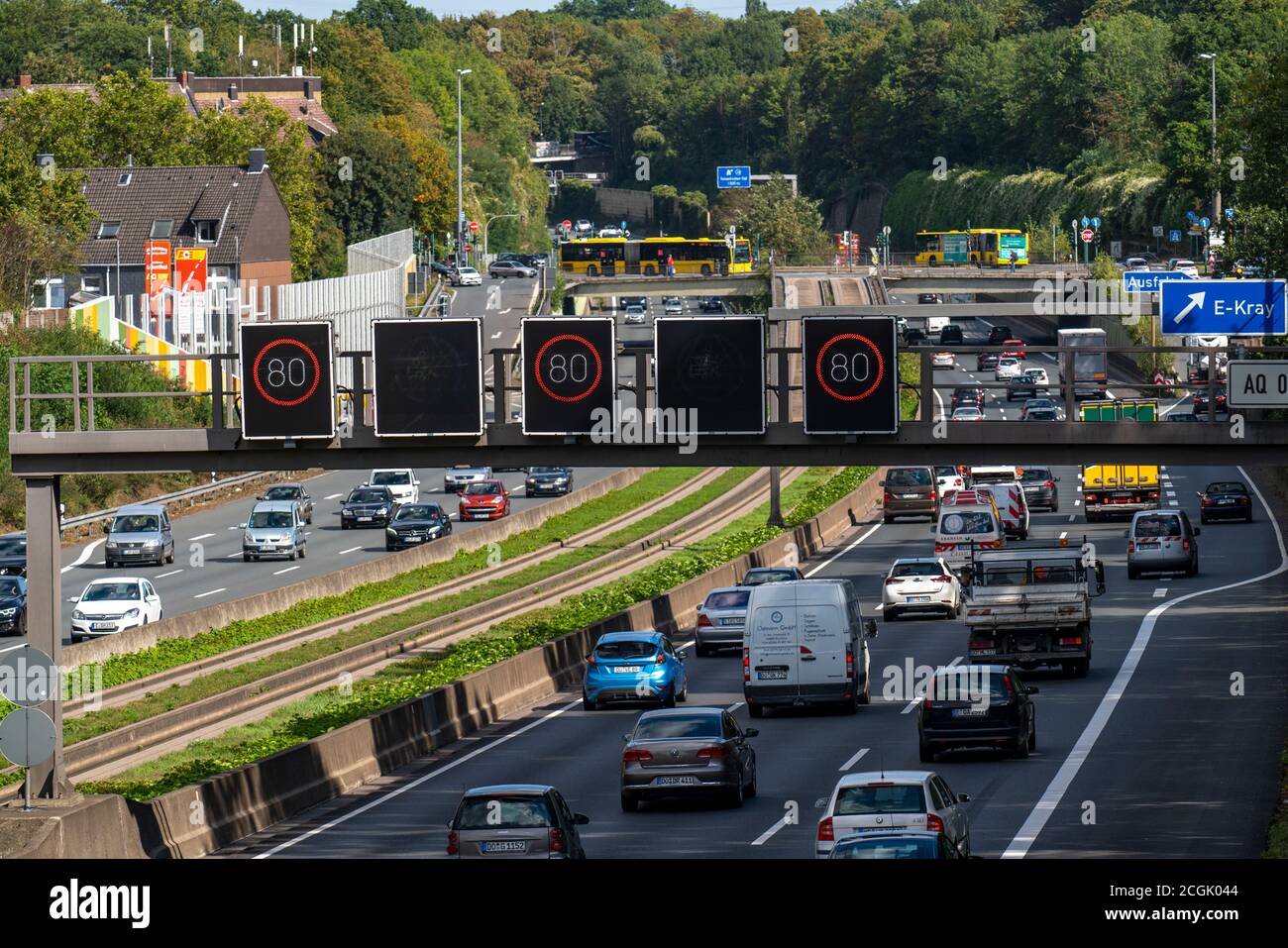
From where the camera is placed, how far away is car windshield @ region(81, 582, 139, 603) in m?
49.0

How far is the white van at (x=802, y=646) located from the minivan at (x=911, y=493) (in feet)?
113

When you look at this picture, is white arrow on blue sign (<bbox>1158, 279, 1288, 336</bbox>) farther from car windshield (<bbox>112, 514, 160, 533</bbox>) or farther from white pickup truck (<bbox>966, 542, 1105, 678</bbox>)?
car windshield (<bbox>112, 514, 160, 533</bbox>)

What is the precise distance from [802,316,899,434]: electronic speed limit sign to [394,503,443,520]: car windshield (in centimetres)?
4145

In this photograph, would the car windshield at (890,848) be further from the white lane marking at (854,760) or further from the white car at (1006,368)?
the white car at (1006,368)

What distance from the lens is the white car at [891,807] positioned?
2069cm

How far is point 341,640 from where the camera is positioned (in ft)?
164

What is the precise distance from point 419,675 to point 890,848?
2513 centimetres

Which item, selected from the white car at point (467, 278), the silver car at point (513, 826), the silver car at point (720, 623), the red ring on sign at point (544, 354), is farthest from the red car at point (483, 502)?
the white car at point (467, 278)

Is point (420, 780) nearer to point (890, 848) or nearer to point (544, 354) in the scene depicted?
point (544, 354)

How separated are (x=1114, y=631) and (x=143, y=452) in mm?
25914
